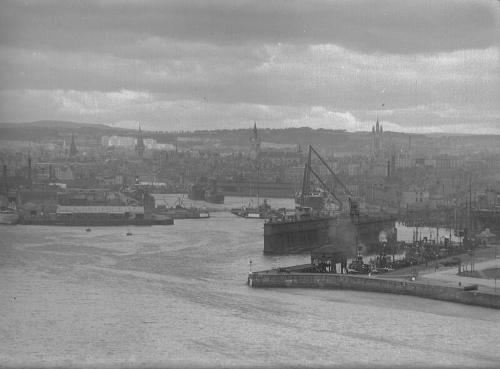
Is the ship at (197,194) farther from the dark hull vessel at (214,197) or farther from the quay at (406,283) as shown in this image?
the quay at (406,283)

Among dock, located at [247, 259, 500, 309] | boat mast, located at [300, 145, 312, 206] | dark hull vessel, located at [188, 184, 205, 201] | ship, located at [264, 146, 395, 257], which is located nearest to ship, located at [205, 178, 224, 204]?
dark hull vessel, located at [188, 184, 205, 201]

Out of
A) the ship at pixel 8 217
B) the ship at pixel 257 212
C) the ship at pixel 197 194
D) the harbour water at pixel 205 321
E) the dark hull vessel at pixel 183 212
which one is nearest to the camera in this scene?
the harbour water at pixel 205 321

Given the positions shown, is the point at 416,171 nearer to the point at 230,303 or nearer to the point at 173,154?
the point at 173,154

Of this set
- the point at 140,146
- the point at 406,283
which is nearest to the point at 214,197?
the point at 140,146

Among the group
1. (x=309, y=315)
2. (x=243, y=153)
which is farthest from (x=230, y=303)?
(x=243, y=153)

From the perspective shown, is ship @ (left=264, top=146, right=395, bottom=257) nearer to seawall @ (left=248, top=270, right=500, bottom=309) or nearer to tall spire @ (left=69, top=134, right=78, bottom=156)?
seawall @ (left=248, top=270, right=500, bottom=309)

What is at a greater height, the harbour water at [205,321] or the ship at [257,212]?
the ship at [257,212]

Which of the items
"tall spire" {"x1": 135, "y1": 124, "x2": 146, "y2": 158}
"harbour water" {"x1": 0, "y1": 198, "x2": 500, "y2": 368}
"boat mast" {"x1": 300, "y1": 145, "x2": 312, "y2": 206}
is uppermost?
"tall spire" {"x1": 135, "y1": 124, "x2": 146, "y2": 158}

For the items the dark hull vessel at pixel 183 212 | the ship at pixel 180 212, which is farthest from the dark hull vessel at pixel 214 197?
the dark hull vessel at pixel 183 212
